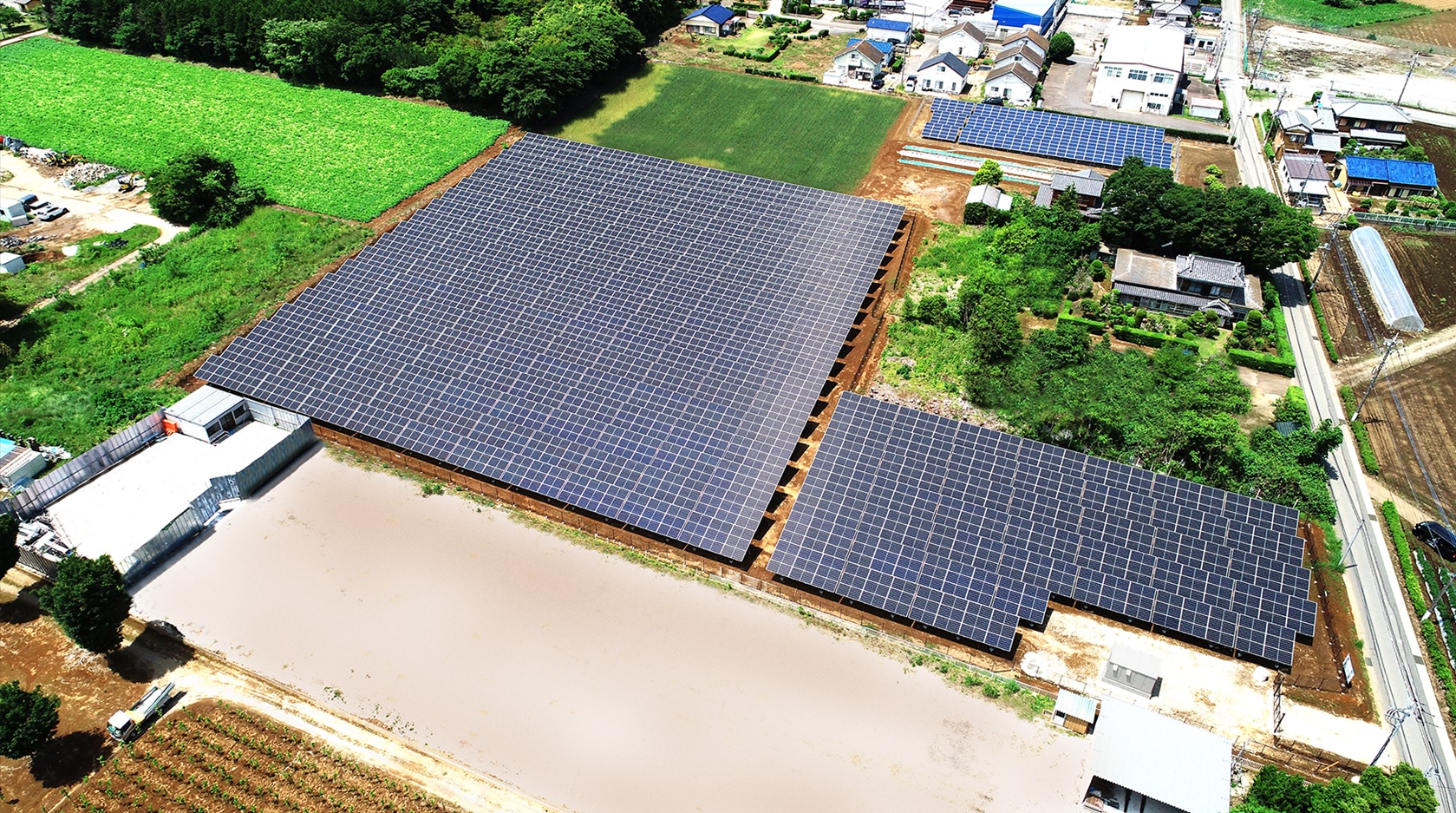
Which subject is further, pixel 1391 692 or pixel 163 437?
pixel 163 437

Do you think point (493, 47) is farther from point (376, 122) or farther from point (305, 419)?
point (305, 419)

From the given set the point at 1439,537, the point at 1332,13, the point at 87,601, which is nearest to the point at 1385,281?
the point at 1439,537

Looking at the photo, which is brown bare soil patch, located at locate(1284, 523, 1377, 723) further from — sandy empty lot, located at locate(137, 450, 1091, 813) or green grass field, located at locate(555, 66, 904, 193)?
green grass field, located at locate(555, 66, 904, 193)

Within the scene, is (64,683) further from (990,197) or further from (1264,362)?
(1264,362)

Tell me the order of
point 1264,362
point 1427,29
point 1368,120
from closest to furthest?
1. point 1264,362
2. point 1368,120
3. point 1427,29

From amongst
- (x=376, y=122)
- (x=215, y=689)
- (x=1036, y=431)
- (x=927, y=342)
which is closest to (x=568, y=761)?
(x=215, y=689)

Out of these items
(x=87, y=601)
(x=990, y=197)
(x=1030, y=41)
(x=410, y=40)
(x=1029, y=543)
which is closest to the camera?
(x=87, y=601)
